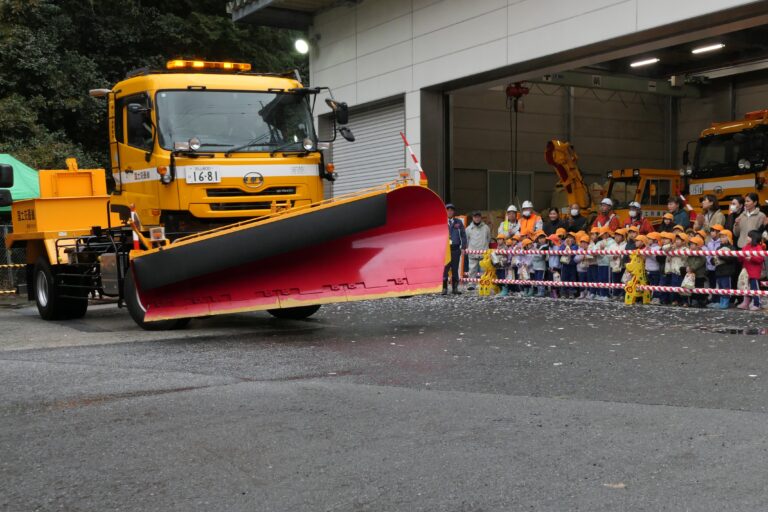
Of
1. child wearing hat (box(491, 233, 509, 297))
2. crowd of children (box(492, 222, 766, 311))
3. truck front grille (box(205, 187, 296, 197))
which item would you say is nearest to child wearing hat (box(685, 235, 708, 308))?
crowd of children (box(492, 222, 766, 311))

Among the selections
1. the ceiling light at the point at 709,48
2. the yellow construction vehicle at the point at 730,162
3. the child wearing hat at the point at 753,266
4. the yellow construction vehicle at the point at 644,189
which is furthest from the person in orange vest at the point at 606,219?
the ceiling light at the point at 709,48

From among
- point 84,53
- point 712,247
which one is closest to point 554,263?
point 712,247

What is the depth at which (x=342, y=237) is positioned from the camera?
34.4 ft

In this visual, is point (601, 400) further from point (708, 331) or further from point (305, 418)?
point (708, 331)

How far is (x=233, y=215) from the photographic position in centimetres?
1141

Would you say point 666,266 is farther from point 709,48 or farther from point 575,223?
point 709,48

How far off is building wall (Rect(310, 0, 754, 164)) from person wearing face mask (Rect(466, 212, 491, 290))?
10.7ft

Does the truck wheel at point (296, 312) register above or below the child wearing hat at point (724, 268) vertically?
below

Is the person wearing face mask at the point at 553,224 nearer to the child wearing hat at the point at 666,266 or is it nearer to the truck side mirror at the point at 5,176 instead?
the child wearing hat at the point at 666,266

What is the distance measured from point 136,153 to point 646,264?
8.60m

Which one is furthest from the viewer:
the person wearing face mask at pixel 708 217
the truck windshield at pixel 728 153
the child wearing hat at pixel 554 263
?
the truck windshield at pixel 728 153

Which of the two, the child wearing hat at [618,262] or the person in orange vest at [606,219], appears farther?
the person in orange vest at [606,219]

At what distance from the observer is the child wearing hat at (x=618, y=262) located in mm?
15359

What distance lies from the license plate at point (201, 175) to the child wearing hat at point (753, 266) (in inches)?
319
